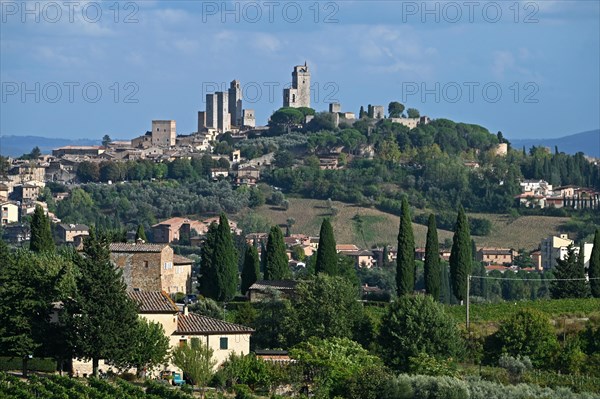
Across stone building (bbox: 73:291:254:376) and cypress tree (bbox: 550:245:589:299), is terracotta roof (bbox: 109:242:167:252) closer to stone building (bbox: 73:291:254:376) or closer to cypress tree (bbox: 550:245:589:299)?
stone building (bbox: 73:291:254:376)

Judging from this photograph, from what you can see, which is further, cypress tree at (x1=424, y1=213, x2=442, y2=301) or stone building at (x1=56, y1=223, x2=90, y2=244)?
stone building at (x1=56, y1=223, x2=90, y2=244)

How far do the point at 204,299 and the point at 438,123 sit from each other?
99.6 metres

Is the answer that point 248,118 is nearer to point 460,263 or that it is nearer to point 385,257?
point 385,257

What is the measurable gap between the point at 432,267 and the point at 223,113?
119m

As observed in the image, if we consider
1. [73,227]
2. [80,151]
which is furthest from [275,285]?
[80,151]

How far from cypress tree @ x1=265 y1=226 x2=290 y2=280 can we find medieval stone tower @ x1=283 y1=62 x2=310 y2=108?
118 metres

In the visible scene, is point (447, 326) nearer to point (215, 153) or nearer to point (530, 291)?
point (530, 291)

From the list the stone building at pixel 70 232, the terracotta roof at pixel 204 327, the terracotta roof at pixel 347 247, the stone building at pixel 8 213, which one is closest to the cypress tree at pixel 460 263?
the terracotta roof at pixel 204 327

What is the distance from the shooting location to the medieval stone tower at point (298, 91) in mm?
171875

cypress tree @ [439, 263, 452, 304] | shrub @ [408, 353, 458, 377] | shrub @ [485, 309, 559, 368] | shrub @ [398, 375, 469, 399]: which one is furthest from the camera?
cypress tree @ [439, 263, 452, 304]

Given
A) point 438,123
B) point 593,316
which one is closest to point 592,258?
point 593,316

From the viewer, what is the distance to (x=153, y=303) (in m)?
39.6

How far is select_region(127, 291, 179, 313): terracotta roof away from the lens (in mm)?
39219

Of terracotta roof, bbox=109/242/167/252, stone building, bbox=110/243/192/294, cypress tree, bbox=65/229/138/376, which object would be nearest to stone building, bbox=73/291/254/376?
cypress tree, bbox=65/229/138/376
